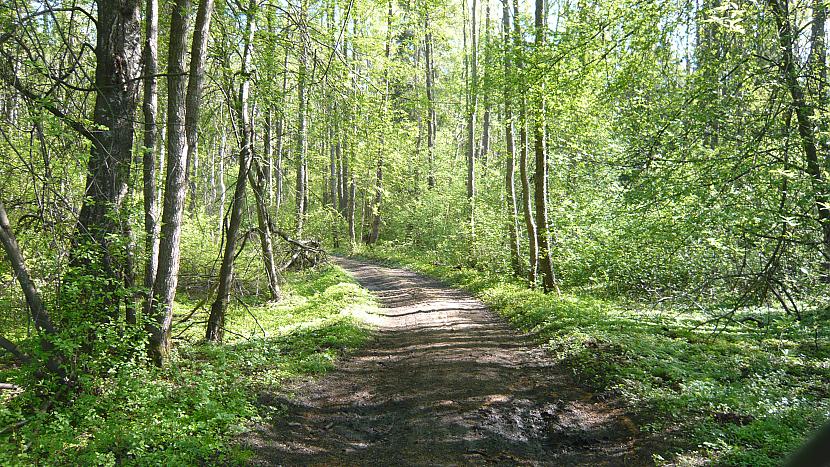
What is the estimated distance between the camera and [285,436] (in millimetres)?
5863

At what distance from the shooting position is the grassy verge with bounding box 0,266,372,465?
15.1 ft

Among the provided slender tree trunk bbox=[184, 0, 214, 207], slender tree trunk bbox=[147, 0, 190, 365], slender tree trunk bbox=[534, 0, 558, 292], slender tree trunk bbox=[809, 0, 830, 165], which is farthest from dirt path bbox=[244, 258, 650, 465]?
slender tree trunk bbox=[534, 0, 558, 292]

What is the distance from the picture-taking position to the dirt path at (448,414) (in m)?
5.40

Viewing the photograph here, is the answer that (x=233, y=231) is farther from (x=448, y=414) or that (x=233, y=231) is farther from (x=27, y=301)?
(x=448, y=414)

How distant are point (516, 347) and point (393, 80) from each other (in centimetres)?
566

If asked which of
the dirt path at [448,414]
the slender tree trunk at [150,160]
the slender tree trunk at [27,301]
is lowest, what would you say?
the dirt path at [448,414]

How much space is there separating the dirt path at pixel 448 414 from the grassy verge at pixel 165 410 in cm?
42

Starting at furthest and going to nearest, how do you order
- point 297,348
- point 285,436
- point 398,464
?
point 297,348, point 285,436, point 398,464

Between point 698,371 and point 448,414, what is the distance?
3.74 metres

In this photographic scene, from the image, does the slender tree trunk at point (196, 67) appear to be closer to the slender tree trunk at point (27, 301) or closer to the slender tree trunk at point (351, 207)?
the slender tree trunk at point (27, 301)

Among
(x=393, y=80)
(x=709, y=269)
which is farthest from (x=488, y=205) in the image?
(x=393, y=80)

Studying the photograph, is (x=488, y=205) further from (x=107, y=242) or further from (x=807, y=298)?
(x=107, y=242)

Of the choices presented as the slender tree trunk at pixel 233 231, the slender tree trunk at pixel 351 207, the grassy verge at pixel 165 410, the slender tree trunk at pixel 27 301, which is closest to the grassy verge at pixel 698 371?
the grassy verge at pixel 165 410

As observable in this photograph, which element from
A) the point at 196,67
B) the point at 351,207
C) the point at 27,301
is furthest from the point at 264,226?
the point at 351,207
